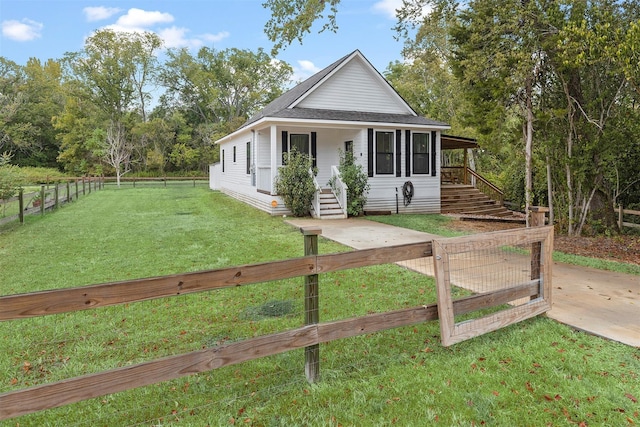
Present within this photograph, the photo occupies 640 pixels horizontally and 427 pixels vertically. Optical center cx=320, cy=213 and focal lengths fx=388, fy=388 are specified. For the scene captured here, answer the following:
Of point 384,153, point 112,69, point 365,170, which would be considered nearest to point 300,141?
point 365,170

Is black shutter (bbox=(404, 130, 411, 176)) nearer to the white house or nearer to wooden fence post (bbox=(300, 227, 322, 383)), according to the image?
the white house

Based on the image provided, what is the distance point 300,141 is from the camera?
15352 millimetres

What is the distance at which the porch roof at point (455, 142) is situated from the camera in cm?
1592

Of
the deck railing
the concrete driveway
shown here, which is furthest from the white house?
the concrete driveway

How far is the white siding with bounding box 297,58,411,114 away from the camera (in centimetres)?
1439

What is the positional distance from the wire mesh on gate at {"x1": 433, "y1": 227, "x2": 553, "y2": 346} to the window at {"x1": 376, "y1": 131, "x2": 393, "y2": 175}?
28.7 ft

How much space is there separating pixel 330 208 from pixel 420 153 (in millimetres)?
4381

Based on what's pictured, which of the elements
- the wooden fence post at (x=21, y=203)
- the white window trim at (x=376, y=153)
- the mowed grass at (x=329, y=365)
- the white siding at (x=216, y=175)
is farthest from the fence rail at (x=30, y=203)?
the white window trim at (x=376, y=153)

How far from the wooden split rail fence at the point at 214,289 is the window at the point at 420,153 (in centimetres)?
1100

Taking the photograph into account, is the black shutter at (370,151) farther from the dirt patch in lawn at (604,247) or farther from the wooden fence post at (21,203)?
the wooden fence post at (21,203)

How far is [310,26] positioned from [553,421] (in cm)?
856

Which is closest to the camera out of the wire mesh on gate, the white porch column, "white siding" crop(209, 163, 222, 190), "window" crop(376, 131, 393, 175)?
the wire mesh on gate

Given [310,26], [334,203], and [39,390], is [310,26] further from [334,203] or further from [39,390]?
[39,390]

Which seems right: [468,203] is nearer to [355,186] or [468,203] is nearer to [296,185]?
[355,186]
